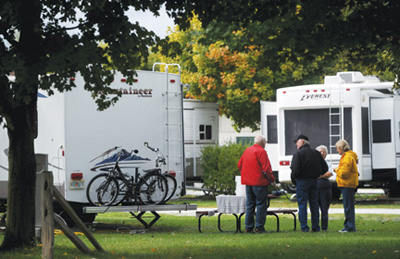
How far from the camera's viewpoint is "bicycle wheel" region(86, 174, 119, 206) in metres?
16.3

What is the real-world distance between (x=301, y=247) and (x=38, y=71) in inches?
178

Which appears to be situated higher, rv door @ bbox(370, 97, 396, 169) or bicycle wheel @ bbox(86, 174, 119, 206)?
rv door @ bbox(370, 97, 396, 169)

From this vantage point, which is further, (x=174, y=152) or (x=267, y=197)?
(x=174, y=152)

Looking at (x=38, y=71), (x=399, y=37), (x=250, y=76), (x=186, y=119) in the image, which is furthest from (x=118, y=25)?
(x=250, y=76)

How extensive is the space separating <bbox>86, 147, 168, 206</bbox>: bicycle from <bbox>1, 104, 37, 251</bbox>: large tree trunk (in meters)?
3.86

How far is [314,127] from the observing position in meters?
23.7

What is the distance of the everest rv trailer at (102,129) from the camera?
53.4ft

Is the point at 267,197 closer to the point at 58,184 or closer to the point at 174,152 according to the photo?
the point at 174,152

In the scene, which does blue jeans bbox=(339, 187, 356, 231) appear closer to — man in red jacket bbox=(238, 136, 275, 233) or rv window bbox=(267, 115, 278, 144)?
man in red jacket bbox=(238, 136, 275, 233)

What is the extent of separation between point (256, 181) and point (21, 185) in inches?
186

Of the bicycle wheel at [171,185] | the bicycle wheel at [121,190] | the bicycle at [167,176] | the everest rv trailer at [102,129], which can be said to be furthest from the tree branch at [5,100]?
the bicycle wheel at [171,185]

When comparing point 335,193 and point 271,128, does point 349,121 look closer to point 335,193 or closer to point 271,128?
point 335,193

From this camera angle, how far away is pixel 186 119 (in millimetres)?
27062

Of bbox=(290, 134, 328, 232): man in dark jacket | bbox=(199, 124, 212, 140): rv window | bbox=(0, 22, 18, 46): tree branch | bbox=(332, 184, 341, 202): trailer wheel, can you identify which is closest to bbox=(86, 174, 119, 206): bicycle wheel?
bbox=(290, 134, 328, 232): man in dark jacket
